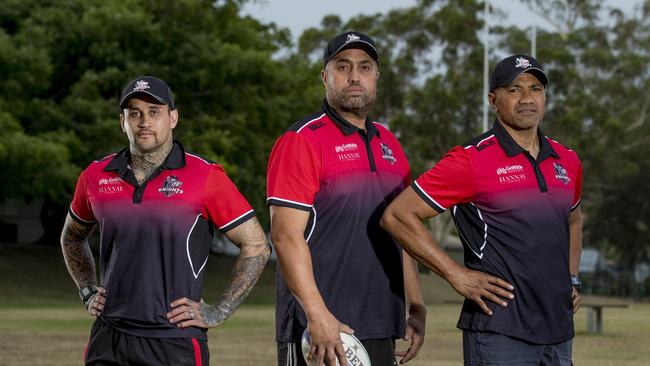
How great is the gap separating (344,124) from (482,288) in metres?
1.07

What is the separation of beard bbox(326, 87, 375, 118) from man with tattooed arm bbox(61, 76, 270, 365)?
693mm

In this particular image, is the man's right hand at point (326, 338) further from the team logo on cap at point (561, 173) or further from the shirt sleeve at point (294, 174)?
the team logo on cap at point (561, 173)

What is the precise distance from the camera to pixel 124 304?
6289 mm

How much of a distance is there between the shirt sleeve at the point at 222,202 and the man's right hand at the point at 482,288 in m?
1.20

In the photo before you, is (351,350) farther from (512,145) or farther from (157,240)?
(512,145)

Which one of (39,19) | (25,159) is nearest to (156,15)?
(39,19)

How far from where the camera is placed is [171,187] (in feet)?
21.1

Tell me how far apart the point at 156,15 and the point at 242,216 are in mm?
34959

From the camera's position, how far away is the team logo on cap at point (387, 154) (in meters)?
6.43

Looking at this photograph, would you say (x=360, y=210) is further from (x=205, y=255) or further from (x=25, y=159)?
(x=25, y=159)

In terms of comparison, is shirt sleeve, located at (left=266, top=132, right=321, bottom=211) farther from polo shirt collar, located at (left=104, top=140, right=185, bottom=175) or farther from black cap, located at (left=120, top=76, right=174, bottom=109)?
black cap, located at (left=120, top=76, right=174, bottom=109)

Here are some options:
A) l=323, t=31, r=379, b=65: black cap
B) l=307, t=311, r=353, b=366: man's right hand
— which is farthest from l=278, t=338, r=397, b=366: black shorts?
l=323, t=31, r=379, b=65: black cap

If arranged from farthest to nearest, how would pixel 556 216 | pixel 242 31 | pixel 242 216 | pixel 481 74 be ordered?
pixel 481 74, pixel 242 31, pixel 242 216, pixel 556 216

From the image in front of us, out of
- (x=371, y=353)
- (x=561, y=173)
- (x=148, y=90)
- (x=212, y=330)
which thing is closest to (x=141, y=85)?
(x=148, y=90)
